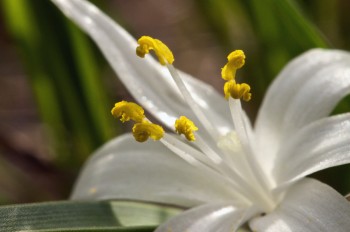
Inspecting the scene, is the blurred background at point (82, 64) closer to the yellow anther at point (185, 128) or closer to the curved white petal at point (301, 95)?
the curved white petal at point (301, 95)

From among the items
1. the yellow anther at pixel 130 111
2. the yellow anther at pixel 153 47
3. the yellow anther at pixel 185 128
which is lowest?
the yellow anther at pixel 185 128

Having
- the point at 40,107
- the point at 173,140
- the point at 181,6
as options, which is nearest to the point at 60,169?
the point at 40,107

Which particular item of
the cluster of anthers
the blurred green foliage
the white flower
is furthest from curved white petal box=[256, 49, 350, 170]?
the blurred green foliage

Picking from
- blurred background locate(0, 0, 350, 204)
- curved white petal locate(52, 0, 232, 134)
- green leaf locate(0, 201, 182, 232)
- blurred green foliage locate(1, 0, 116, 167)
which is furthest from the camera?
blurred green foliage locate(1, 0, 116, 167)

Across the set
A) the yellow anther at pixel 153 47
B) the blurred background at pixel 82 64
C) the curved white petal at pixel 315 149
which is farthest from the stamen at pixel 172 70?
the blurred background at pixel 82 64

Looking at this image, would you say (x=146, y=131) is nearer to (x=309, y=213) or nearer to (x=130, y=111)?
(x=130, y=111)

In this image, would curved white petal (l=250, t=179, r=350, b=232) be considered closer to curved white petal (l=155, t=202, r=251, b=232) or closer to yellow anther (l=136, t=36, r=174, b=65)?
curved white petal (l=155, t=202, r=251, b=232)

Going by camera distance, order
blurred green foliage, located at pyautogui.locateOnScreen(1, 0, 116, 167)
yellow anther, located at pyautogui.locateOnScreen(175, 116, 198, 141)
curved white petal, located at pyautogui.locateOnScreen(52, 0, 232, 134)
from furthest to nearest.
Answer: blurred green foliage, located at pyautogui.locateOnScreen(1, 0, 116, 167) → curved white petal, located at pyautogui.locateOnScreen(52, 0, 232, 134) → yellow anther, located at pyautogui.locateOnScreen(175, 116, 198, 141)
